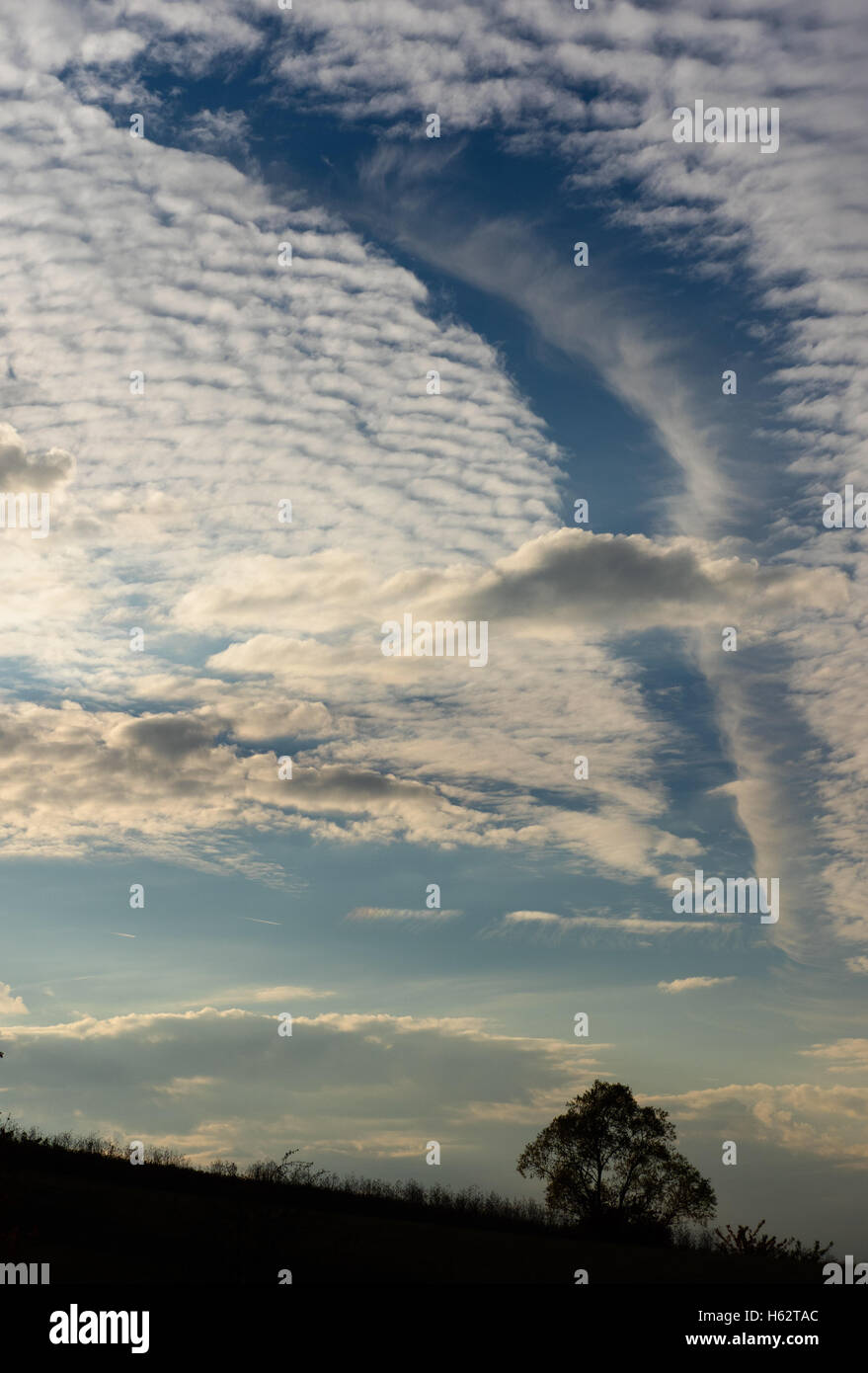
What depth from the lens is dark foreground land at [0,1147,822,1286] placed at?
27328 mm

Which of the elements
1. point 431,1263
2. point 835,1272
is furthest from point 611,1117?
point 431,1263

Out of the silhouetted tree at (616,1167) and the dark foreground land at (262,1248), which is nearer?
the dark foreground land at (262,1248)

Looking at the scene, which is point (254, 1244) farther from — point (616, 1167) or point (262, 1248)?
point (616, 1167)

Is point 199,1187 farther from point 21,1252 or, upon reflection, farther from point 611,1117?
point 611,1117

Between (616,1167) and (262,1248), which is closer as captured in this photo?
(262,1248)

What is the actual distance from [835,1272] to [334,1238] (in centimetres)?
1682

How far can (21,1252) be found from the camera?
86.0 feet

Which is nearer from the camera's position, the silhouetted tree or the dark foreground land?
the dark foreground land

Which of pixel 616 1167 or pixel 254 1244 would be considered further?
pixel 616 1167

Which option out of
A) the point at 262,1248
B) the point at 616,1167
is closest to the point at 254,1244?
the point at 262,1248

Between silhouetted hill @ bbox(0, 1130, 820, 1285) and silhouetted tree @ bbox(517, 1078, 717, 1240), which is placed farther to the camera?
silhouetted tree @ bbox(517, 1078, 717, 1240)

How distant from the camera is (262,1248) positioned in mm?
28469

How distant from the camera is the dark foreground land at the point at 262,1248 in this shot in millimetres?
27328
